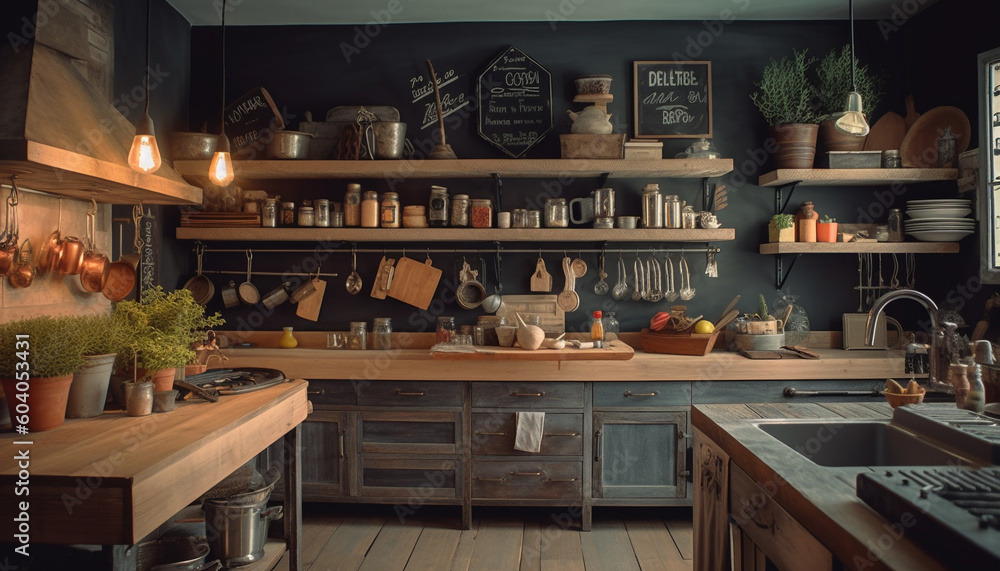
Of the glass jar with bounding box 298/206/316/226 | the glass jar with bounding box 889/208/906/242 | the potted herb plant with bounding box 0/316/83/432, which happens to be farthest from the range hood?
the glass jar with bounding box 889/208/906/242

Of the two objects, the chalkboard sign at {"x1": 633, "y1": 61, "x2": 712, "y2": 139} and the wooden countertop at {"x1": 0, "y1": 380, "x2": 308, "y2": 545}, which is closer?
the wooden countertop at {"x1": 0, "y1": 380, "x2": 308, "y2": 545}

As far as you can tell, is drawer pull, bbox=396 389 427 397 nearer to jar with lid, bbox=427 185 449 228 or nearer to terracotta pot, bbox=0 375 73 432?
jar with lid, bbox=427 185 449 228

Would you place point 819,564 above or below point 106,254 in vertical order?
below

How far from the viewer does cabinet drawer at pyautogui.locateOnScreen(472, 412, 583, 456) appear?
3377mm

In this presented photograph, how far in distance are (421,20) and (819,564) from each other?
373cm

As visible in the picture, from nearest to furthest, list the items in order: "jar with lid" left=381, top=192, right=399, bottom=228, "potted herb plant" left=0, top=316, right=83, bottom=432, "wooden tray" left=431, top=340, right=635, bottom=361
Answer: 1. "potted herb plant" left=0, top=316, right=83, bottom=432
2. "wooden tray" left=431, top=340, right=635, bottom=361
3. "jar with lid" left=381, top=192, right=399, bottom=228

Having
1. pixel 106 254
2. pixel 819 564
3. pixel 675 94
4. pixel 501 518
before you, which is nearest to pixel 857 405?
pixel 819 564

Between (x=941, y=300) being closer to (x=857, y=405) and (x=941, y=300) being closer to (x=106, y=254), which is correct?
(x=857, y=405)

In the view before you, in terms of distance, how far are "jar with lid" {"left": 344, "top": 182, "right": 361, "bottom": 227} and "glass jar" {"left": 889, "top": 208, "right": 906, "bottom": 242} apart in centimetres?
324

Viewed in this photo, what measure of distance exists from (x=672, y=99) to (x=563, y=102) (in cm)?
69

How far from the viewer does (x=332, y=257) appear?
4062mm

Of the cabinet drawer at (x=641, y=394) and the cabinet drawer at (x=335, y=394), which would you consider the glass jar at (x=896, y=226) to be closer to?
the cabinet drawer at (x=641, y=394)

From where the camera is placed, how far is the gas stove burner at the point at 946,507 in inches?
35.9

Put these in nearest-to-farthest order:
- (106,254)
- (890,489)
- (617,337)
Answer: (890,489) → (106,254) → (617,337)
